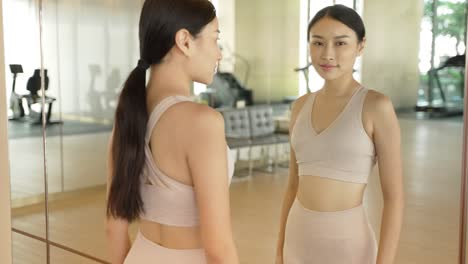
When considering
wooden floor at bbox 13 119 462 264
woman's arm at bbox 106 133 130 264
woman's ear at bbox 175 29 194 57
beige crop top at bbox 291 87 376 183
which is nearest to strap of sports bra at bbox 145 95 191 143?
woman's ear at bbox 175 29 194 57

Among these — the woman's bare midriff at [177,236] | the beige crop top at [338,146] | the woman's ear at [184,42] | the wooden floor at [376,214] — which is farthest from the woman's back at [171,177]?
the wooden floor at [376,214]

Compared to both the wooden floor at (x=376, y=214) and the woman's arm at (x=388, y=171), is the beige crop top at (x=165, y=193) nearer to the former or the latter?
the woman's arm at (x=388, y=171)

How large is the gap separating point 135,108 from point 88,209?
14.8ft

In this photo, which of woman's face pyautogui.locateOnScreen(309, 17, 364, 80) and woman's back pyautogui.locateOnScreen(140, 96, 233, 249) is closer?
woman's back pyautogui.locateOnScreen(140, 96, 233, 249)

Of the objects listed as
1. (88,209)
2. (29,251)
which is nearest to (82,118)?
(88,209)

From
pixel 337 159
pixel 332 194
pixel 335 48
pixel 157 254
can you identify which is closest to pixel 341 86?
pixel 335 48

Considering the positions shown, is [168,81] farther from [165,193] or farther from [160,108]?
[165,193]

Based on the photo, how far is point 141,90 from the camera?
143 cm

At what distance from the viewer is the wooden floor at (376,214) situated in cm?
242

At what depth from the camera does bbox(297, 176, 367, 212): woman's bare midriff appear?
171cm

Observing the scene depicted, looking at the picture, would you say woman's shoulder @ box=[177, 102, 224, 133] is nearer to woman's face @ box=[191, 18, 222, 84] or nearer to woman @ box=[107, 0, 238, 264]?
woman @ box=[107, 0, 238, 264]

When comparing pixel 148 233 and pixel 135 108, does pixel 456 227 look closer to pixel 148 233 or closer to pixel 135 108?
pixel 148 233

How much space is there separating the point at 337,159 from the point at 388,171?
0.18 metres

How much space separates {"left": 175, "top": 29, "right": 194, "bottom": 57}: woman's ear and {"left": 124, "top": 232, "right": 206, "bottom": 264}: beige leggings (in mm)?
492
